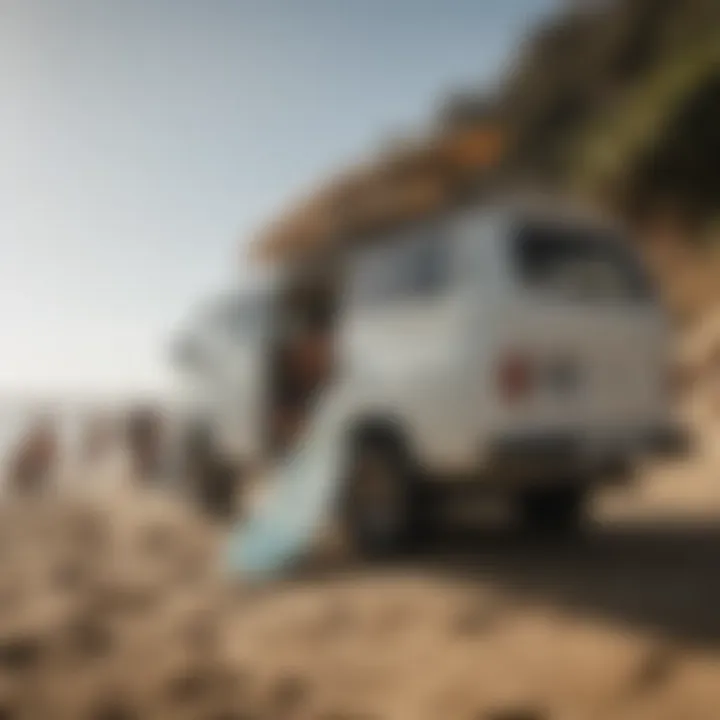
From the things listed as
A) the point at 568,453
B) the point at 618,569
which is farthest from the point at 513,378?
the point at 618,569

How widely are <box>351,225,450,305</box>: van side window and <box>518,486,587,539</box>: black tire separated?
1.60 metres

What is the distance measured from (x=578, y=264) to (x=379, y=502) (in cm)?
160

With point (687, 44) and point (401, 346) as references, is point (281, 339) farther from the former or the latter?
point (687, 44)

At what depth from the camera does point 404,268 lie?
201 inches

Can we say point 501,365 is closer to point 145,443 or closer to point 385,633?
point 385,633

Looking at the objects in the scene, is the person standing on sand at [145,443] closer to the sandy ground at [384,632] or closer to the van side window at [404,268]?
the sandy ground at [384,632]

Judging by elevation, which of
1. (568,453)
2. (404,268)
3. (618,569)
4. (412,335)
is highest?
(404,268)

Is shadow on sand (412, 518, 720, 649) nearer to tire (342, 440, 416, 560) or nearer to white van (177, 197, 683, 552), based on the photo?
tire (342, 440, 416, 560)

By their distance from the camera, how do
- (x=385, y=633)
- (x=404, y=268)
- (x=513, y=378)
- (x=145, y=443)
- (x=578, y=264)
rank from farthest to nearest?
(x=145, y=443) < (x=404, y=268) < (x=578, y=264) < (x=513, y=378) < (x=385, y=633)

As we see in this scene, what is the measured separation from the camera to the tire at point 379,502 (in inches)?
193

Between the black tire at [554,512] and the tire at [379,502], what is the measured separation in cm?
117

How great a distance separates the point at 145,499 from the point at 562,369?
13.1ft

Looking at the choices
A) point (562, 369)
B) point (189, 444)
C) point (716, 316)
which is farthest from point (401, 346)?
point (716, 316)

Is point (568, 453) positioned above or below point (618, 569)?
above
